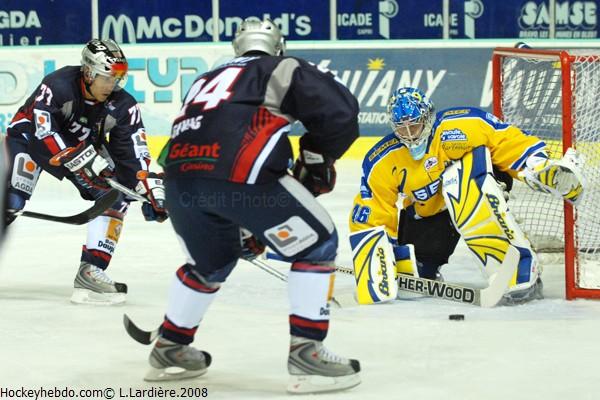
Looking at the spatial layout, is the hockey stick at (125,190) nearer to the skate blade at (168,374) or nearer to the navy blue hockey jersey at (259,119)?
the skate blade at (168,374)

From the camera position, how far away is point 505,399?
314cm

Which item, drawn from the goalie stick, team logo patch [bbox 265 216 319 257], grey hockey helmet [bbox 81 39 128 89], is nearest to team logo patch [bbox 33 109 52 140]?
grey hockey helmet [bbox 81 39 128 89]

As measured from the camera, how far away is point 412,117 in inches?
181

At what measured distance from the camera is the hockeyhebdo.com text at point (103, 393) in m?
3.21

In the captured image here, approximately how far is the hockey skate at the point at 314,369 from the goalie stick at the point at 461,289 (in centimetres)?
125

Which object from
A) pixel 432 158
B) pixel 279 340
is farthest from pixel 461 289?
pixel 279 340

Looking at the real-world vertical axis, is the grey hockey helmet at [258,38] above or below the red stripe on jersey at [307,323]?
above

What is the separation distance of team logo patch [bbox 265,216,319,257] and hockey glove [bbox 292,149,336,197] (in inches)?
7.1

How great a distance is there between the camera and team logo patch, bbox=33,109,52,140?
14.7ft

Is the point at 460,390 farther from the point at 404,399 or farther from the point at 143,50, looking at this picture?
the point at 143,50

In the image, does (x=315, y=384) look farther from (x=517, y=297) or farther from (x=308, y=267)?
(x=517, y=297)

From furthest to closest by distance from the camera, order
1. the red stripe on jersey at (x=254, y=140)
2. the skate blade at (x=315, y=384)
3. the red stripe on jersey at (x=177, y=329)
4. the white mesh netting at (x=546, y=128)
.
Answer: the white mesh netting at (x=546, y=128) → the red stripe on jersey at (x=177, y=329) → the skate blade at (x=315, y=384) → the red stripe on jersey at (x=254, y=140)

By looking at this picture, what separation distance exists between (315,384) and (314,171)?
21.9 inches

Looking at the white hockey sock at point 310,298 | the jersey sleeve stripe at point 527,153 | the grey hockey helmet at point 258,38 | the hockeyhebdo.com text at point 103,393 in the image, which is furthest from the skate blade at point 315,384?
the jersey sleeve stripe at point 527,153
